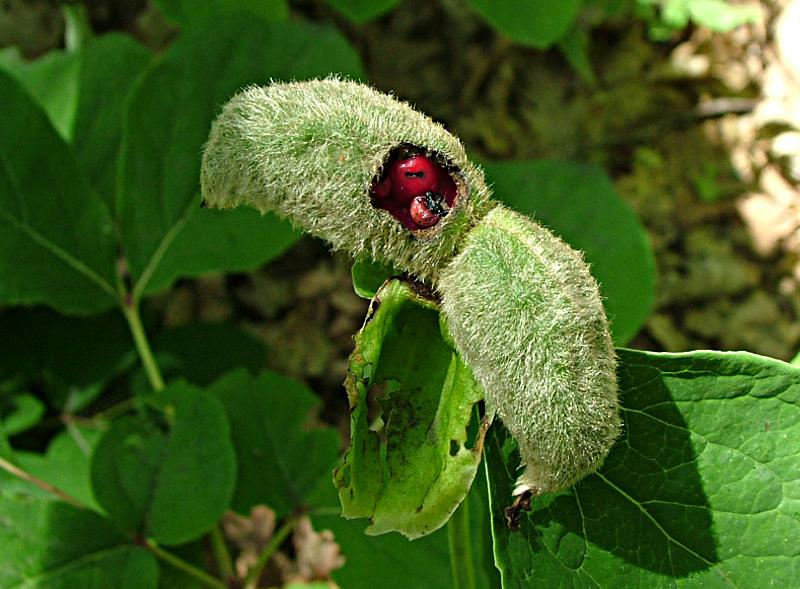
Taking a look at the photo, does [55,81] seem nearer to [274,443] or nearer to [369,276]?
[274,443]

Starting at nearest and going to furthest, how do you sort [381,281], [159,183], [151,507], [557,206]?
[381,281] → [151,507] → [159,183] → [557,206]

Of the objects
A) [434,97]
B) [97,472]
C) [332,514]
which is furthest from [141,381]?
[434,97]

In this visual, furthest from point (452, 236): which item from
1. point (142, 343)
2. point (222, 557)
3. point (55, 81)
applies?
point (55, 81)

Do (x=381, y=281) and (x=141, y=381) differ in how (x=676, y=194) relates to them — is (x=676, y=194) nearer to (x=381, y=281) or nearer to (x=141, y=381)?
(x=141, y=381)

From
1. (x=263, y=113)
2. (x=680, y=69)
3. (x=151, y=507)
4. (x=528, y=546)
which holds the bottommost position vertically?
(x=151, y=507)

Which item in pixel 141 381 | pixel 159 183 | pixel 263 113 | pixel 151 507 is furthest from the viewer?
pixel 141 381

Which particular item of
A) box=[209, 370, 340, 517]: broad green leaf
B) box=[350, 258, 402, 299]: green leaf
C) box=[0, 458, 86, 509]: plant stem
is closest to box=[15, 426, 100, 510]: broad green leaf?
box=[0, 458, 86, 509]: plant stem

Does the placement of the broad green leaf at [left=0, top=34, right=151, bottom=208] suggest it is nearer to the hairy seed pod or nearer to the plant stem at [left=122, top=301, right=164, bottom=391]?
the plant stem at [left=122, top=301, right=164, bottom=391]

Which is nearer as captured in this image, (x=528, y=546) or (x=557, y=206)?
(x=528, y=546)
